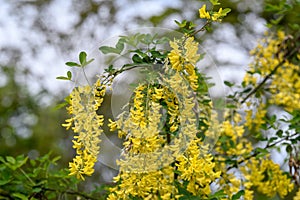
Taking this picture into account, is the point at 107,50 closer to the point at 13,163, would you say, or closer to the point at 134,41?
the point at 134,41

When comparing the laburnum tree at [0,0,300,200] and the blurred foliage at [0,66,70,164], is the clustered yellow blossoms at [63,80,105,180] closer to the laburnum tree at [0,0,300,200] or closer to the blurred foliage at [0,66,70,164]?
the laburnum tree at [0,0,300,200]

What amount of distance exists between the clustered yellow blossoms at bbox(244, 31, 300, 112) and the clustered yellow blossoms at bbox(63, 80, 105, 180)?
3.78ft

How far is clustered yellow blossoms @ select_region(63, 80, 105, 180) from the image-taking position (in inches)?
42.6

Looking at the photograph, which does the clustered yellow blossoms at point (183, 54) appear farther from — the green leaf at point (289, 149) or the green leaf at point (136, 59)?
the green leaf at point (289, 149)

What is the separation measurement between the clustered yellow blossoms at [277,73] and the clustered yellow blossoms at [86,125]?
1153 millimetres

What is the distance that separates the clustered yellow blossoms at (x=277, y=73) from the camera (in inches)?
85.6

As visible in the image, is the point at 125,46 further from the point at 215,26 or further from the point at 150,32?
the point at 215,26

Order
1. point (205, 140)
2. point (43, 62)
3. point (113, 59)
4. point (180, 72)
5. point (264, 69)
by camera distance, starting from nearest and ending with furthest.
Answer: point (180, 72) < point (113, 59) < point (205, 140) < point (264, 69) < point (43, 62)

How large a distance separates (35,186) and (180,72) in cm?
71

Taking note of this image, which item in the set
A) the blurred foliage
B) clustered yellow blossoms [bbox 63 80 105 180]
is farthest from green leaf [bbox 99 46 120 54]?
the blurred foliage

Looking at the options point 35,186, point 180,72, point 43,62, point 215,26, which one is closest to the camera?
point 180,72

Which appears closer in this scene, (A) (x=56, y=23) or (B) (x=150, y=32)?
(B) (x=150, y=32)

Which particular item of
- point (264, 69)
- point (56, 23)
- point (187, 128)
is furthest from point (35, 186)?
point (56, 23)

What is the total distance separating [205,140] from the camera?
1397 mm
